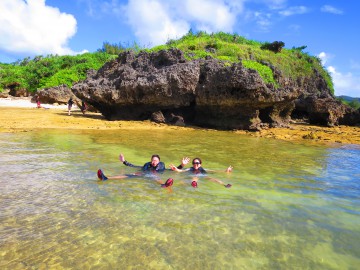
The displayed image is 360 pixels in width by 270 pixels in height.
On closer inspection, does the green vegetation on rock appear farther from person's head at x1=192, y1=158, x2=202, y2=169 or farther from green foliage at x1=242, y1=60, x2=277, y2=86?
person's head at x1=192, y1=158, x2=202, y2=169

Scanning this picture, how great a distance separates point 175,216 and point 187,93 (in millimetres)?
13056

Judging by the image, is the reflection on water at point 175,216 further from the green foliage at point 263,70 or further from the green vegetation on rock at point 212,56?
the green vegetation on rock at point 212,56

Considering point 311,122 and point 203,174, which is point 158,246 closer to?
point 203,174

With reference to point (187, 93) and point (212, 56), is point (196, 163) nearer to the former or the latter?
point (187, 93)

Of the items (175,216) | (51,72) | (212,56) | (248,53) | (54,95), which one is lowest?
(175,216)

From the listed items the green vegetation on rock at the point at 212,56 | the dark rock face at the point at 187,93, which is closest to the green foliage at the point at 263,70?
the green vegetation on rock at the point at 212,56

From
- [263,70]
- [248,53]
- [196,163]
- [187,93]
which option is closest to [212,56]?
[263,70]

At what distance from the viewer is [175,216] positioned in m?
4.61

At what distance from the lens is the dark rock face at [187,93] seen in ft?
51.5

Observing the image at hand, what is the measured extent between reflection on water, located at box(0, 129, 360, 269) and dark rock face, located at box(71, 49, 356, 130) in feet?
24.4

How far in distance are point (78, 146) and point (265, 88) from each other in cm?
971

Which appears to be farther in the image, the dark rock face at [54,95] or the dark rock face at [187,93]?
the dark rock face at [54,95]

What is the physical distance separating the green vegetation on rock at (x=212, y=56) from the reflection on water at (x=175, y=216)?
49.0 feet

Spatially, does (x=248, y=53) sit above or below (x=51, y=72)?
above
